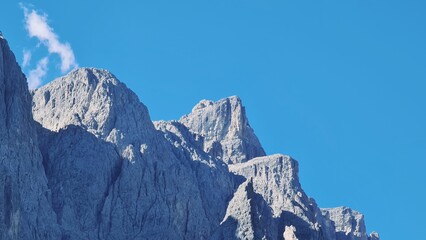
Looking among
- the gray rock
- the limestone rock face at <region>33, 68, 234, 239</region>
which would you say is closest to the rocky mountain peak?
the limestone rock face at <region>33, 68, 234, 239</region>

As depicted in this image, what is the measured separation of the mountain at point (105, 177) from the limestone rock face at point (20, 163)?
0.15 meters

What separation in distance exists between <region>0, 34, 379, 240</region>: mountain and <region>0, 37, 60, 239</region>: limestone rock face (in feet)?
0.51

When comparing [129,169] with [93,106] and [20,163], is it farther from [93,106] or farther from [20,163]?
[20,163]

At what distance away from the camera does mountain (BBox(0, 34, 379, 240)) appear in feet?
478

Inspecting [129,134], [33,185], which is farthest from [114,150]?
[33,185]

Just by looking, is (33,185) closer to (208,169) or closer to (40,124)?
(40,124)

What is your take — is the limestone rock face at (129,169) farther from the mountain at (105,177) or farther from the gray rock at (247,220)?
the gray rock at (247,220)

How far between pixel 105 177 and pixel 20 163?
76.1ft

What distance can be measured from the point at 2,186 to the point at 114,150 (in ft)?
132

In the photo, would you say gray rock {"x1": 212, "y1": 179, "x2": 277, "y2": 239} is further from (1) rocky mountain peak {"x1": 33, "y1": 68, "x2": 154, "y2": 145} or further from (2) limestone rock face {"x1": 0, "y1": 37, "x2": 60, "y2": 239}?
(2) limestone rock face {"x1": 0, "y1": 37, "x2": 60, "y2": 239}

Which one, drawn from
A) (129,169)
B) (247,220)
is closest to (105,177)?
(129,169)

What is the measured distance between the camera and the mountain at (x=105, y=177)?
478 feet

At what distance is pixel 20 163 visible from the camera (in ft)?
473

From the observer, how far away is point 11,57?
5950 inches
